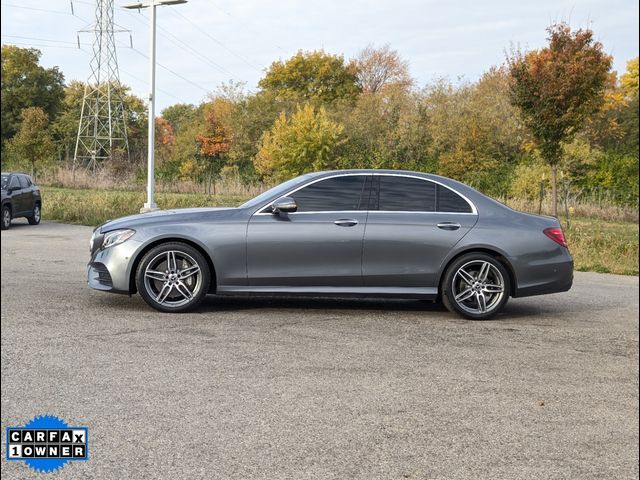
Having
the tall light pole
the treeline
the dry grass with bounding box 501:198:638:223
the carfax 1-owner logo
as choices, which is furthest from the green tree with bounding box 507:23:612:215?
the carfax 1-owner logo

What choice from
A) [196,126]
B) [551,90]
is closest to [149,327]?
[551,90]

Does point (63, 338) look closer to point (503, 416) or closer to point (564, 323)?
point (503, 416)

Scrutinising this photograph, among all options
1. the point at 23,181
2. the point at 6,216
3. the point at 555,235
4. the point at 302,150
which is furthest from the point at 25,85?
the point at 555,235

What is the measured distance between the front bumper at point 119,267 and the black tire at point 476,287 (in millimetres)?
3238

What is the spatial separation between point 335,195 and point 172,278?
1910mm

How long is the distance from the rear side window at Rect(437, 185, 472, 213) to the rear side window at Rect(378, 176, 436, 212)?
7 cm

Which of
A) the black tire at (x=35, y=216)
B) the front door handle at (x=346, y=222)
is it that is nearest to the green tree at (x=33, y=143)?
the black tire at (x=35, y=216)

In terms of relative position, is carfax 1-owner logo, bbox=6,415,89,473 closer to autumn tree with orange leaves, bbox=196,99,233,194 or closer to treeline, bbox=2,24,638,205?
treeline, bbox=2,24,638,205

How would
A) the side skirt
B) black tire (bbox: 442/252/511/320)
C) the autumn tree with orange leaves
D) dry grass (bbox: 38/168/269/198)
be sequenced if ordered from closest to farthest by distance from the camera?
the side skirt < black tire (bbox: 442/252/511/320) < dry grass (bbox: 38/168/269/198) < the autumn tree with orange leaves

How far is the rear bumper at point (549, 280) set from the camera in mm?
7832

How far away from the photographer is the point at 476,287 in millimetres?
7797

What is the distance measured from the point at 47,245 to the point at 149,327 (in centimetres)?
868

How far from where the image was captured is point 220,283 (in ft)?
24.9

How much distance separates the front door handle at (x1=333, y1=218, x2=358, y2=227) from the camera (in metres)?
7.68
